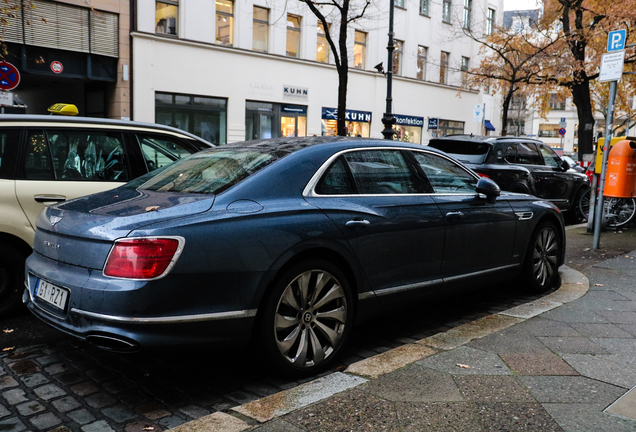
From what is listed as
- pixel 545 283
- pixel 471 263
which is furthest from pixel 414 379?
pixel 545 283

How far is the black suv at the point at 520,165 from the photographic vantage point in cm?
1057

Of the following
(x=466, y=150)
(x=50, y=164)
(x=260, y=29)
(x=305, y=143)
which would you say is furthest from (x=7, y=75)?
(x=260, y=29)

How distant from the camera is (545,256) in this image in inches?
238

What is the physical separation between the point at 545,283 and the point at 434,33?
27.8m

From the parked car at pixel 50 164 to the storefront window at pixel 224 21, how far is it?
714 inches

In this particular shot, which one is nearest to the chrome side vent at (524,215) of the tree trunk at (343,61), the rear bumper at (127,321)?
the rear bumper at (127,321)

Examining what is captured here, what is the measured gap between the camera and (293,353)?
3.63 metres

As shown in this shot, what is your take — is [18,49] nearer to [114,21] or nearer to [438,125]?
[114,21]

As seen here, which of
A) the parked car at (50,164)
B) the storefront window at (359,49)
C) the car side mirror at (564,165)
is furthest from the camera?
the storefront window at (359,49)

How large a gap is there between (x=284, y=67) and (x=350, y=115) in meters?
4.45

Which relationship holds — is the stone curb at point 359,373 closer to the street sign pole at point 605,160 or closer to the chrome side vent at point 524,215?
the chrome side vent at point 524,215

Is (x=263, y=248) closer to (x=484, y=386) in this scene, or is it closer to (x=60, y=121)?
(x=484, y=386)

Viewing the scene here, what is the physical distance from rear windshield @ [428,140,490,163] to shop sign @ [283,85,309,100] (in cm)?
1503

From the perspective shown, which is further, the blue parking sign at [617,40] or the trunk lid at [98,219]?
the blue parking sign at [617,40]
